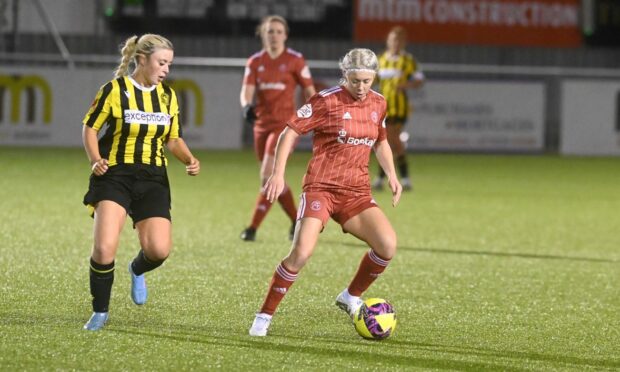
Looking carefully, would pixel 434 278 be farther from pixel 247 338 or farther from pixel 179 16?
pixel 179 16

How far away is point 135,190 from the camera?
6.18 metres

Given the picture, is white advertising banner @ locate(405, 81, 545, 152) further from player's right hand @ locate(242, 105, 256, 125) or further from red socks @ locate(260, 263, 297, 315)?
red socks @ locate(260, 263, 297, 315)

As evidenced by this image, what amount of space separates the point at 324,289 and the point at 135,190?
1842 mm

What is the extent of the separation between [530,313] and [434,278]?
1369 mm

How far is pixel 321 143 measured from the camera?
6336mm

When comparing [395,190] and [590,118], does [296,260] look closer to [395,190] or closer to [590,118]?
[395,190]

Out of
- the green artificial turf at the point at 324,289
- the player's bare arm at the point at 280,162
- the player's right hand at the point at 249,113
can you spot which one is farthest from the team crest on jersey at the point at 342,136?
the player's right hand at the point at 249,113

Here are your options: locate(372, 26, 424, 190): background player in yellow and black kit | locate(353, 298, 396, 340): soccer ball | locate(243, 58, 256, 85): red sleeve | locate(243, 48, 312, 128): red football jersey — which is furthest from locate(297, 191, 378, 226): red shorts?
locate(372, 26, 424, 190): background player in yellow and black kit

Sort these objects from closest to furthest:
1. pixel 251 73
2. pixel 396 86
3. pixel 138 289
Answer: pixel 138 289 < pixel 251 73 < pixel 396 86

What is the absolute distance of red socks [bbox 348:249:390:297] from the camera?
6.31m

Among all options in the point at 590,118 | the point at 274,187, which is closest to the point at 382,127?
the point at 274,187

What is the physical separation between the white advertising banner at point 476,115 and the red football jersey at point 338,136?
15109 millimetres

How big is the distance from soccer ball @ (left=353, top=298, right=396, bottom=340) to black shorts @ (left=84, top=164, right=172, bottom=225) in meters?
1.10

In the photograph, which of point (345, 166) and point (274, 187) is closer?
point (274, 187)
